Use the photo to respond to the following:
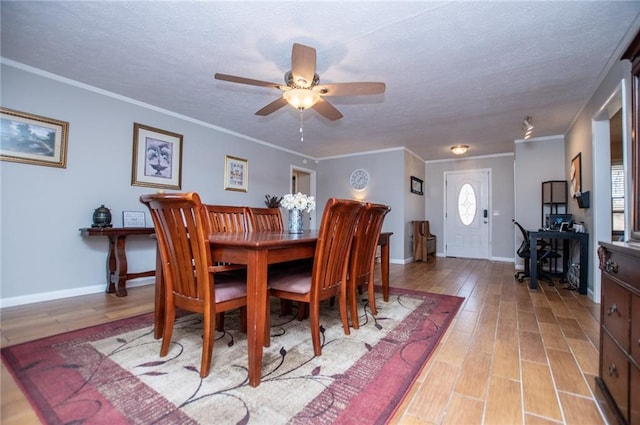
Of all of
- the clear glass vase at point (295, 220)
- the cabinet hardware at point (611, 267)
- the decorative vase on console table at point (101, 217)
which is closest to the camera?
the cabinet hardware at point (611, 267)

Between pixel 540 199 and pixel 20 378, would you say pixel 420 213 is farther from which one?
pixel 20 378

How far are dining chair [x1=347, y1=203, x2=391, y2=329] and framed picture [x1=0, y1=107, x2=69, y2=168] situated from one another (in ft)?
10.4

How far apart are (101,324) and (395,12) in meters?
3.20

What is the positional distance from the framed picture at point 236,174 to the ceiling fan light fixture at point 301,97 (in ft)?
8.45

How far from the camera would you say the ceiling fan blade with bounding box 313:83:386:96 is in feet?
7.25

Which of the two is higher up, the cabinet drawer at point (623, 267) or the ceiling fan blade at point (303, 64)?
the ceiling fan blade at point (303, 64)

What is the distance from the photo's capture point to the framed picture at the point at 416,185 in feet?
19.8

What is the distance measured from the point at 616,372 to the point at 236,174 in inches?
186

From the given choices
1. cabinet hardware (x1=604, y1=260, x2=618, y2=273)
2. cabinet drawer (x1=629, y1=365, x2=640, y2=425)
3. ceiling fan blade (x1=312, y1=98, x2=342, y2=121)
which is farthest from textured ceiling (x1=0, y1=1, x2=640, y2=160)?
cabinet drawer (x1=629, y1=365, x2=640, y2=425)

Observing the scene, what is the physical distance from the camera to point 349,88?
2.28 meters

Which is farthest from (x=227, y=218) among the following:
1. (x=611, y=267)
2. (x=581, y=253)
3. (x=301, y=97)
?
(x=581, y=253)

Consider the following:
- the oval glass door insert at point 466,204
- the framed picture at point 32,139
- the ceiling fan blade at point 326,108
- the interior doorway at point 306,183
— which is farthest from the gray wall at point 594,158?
the framed picture at point 32,139

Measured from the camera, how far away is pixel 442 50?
92.7 inches

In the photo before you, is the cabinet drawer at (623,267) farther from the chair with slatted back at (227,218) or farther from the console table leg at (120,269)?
the console table leg at (120,269)
